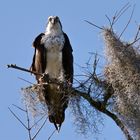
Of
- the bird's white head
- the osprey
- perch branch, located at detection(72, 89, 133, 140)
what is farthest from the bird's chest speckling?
perch branch, located at detection(72, 89, 133, 140)

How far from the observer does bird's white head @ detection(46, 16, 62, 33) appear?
22.1ft

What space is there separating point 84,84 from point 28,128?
1104 millimetres

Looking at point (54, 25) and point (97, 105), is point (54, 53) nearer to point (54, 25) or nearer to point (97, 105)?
point (54, 25)

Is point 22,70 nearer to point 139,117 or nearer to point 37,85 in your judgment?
point 37,85

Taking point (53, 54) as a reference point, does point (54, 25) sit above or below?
above

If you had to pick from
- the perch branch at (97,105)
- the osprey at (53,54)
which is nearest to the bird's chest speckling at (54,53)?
the osprey at (53,54)

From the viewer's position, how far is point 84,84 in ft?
16.1

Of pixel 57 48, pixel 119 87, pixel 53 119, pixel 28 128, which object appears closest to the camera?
pixel 28 128

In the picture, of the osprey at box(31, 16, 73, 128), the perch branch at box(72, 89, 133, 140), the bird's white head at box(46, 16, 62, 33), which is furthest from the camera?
the bird's white head at box(46, 16, 62, 33)

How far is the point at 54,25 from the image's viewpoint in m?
6.76

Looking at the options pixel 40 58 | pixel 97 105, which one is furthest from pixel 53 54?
pixel 97 105

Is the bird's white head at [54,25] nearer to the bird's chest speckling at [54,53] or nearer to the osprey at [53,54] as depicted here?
the osprey at [53,54]

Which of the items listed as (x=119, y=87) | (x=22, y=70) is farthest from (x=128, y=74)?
(x=22, y=70)

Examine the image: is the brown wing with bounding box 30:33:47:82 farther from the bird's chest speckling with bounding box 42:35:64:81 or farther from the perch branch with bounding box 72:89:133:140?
the perch branch with bounding box 72:89:133:140
